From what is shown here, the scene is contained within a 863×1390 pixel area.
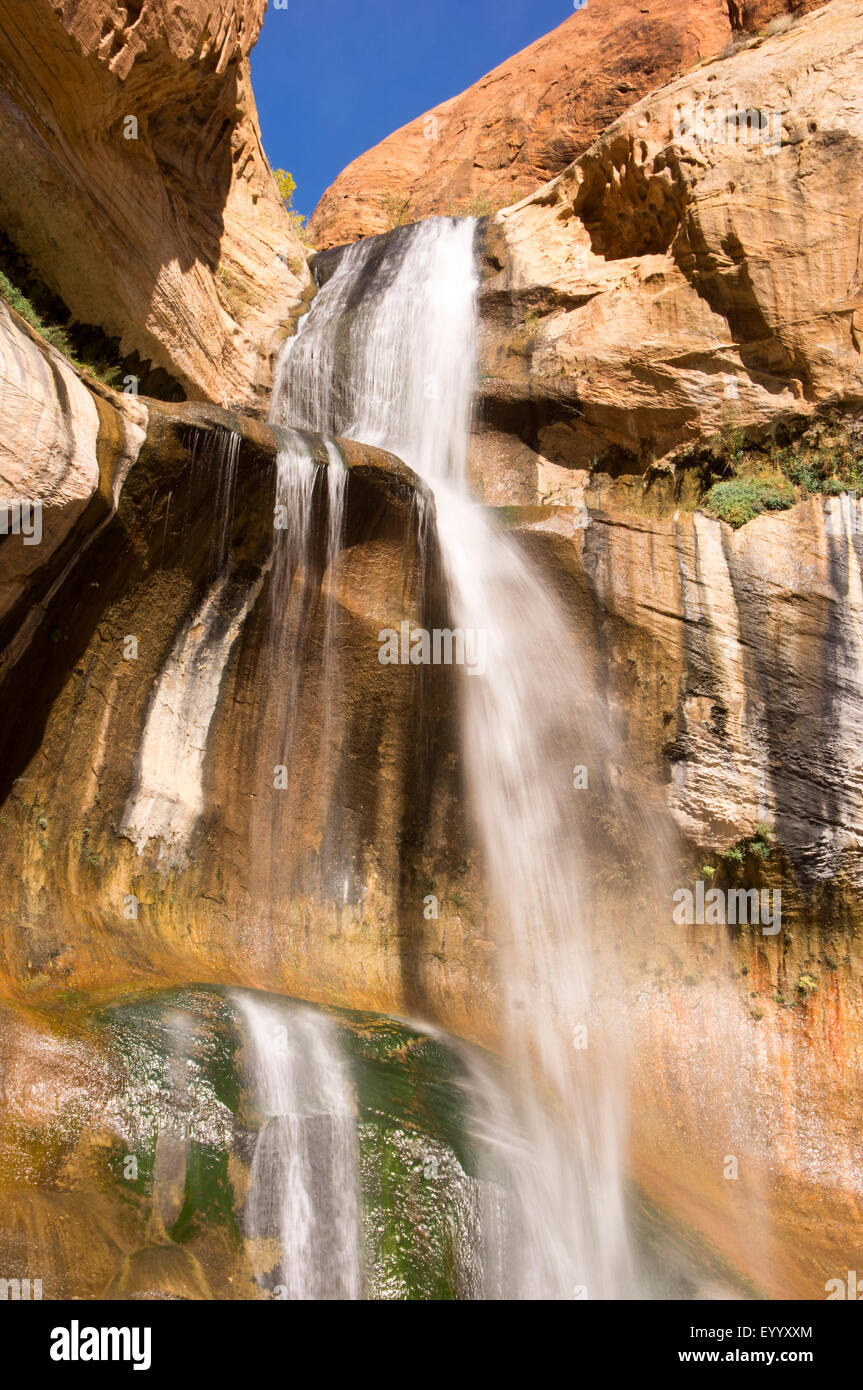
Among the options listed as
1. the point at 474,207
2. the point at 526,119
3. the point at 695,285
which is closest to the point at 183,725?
the point at 695,285

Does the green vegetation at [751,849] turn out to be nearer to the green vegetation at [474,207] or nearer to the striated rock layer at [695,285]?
the striated rock layer at [695,285]

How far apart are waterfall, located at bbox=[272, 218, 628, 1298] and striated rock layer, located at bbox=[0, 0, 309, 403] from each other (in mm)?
1425

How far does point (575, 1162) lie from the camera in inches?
268

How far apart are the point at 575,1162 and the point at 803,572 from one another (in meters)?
5.74

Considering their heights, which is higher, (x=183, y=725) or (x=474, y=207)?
(x=474, y=207)

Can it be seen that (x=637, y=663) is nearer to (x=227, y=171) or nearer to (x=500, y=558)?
(x=500, y=558)

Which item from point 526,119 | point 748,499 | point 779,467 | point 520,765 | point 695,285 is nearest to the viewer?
point 520,765

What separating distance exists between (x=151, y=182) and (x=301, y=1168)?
1132 centimetres

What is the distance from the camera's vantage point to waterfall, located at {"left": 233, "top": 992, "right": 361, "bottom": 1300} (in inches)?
195

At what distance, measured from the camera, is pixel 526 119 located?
68.7 ft

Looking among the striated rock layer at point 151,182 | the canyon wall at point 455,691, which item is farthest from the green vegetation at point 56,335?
the canyon wall at point 455,691

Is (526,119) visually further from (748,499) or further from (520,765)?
(520,765)

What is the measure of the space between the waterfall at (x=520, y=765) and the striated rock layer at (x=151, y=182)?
4.67 feet
